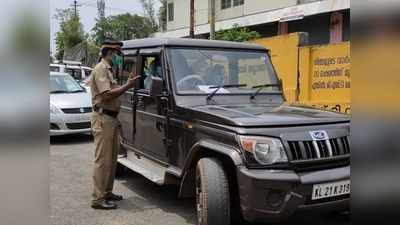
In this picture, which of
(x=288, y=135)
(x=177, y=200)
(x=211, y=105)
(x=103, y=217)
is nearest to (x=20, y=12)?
(x=288, y=135)

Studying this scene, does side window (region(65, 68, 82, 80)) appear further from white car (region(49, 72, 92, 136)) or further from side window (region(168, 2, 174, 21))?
side window (region(168, 2, 174, 21))

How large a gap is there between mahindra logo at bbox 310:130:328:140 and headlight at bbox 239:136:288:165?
0.32 m

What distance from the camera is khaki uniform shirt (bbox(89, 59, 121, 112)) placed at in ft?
17.2

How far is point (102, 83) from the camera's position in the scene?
17.2 ft

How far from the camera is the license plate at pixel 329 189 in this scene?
386 centimetres

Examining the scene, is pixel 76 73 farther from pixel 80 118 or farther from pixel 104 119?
pixel 104 119

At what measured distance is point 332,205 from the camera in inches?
156

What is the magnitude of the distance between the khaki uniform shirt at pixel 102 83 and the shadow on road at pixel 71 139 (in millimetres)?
5247

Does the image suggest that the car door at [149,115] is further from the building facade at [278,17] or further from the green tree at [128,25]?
the green tree at [128,25]

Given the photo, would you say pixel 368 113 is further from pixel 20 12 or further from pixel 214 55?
pixel 214 55

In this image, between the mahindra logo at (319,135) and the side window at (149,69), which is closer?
the mahindra logo at (319,135)

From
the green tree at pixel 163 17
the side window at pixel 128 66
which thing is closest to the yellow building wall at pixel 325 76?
the side window at pixel 128 66

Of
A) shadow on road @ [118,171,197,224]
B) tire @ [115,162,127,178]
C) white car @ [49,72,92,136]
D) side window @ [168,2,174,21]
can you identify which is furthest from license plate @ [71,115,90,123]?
side window @ [168,2,174,21]

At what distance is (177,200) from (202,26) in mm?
27430
